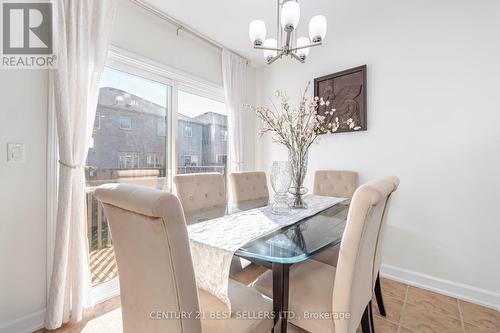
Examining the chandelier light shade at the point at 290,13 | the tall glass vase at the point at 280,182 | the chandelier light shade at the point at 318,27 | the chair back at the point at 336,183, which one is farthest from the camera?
the chair back at the point at 336,183

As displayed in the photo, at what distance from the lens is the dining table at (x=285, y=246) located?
1.01 metres

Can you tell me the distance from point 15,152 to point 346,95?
295cm

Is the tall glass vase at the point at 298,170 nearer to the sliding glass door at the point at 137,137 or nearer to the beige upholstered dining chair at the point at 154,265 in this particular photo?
the beige upholstered dining chair at the point at 154,265

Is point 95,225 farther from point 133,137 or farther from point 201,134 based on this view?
point 201,134

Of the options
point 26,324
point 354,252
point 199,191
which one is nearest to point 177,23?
point 199,191

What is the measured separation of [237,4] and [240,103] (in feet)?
4.20

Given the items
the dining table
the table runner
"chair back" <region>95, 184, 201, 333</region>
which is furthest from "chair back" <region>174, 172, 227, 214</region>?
"chair back" <region>95, 184, 201, 333</region>

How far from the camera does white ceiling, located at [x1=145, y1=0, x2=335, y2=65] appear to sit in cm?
211

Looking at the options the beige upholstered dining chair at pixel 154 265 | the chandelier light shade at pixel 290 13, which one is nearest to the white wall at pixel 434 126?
the chandelier light shade at pixel 290 13

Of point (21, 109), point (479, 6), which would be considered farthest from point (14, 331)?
point (479, 6)

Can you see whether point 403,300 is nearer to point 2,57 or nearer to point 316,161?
point 316,161

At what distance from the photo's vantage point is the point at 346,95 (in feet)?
8.65

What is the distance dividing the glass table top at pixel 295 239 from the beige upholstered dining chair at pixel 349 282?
16cm

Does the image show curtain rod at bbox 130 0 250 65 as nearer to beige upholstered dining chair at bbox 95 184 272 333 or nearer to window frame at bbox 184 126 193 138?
window frame at bbox 184 126 193 138
